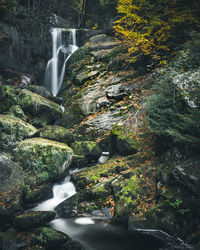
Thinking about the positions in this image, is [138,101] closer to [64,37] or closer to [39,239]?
[39,239]

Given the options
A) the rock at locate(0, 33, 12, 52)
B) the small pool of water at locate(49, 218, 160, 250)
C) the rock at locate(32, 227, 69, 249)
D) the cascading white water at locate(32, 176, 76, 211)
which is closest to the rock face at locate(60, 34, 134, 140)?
the cascading white water at locate(32, 176, 76, 211)

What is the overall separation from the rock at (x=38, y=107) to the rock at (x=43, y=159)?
→ 124 inches

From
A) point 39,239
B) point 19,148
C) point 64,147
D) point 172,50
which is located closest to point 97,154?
point 64,147

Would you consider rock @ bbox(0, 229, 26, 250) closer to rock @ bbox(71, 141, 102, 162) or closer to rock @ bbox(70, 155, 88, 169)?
rock @ bbox(70, 155, 88, 169)

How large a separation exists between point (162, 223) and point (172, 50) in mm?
7860

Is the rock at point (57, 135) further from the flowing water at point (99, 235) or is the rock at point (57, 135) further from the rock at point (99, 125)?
the flowing water at point (99, 235)

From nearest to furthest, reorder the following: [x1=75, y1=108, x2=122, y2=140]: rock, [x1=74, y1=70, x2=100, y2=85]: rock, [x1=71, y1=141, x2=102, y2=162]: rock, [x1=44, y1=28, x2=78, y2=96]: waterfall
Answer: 1. [x1=71, y1=141, x2=102, y2=162]: rock
2. [x1=75, y1=108, x2=122, y2=140]: rock
3. [x1=74, y1=70, x2=100, y2=85]: rock
4. [x1=44, y1=28, x2=78, y2=96]: waterfall

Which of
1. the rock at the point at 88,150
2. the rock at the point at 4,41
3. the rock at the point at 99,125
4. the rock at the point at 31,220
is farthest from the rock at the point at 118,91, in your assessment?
the rock at the point at 4,41

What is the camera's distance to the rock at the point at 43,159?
23.5 feet

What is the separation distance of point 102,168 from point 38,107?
5.32 metres

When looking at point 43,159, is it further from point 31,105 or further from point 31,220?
point 31,105

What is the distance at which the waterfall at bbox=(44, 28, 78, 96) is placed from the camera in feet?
52.7

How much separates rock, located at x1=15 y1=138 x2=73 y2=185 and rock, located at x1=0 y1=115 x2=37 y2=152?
0.38 m

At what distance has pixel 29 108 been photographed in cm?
1041
